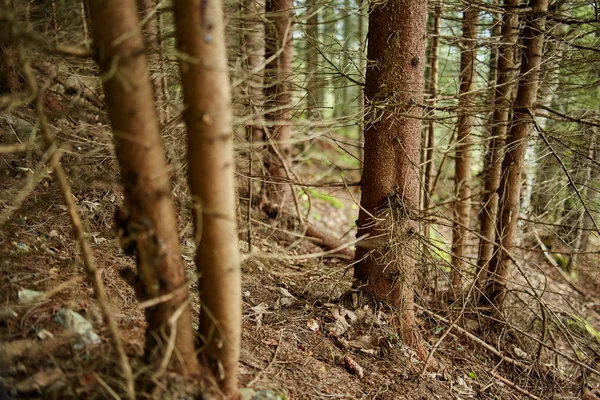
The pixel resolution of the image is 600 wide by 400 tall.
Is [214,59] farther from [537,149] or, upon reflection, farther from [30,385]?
[537,149]

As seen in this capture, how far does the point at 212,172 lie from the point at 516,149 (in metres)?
4.15

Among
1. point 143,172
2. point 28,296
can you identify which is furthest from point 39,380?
point 143,172

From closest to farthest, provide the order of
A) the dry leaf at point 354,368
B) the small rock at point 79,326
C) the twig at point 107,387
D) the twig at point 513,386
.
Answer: the twig at point 107,387 → the small rock at point 79,326 → the dry leaf at point 354,368 → the twig at point 513,386

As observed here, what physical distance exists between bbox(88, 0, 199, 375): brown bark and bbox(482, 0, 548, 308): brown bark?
11.9 feet

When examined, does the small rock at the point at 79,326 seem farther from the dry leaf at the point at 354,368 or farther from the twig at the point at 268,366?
the dry leaf at the point at 354,368

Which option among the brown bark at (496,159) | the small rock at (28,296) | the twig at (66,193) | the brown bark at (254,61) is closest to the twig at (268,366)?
the twig at (66,193)

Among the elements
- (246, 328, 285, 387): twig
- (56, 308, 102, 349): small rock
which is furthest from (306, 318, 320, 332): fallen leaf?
(56, 308, 102, 349): small rock

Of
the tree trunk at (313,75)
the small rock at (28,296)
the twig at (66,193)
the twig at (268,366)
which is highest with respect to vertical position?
the tree trunk at (313,75)

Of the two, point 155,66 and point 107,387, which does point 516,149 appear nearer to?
Answer: point 155,66

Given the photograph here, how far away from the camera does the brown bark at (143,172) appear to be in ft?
6.21

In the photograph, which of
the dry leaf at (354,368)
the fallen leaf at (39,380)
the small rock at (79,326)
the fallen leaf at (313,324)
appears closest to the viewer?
the fallen leaf at (39,380)

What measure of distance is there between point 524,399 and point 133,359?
→ 12.2 feet

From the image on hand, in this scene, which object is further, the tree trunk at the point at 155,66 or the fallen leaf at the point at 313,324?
the tree trunk at the point at 155,66

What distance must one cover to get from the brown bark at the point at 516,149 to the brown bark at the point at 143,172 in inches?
143
